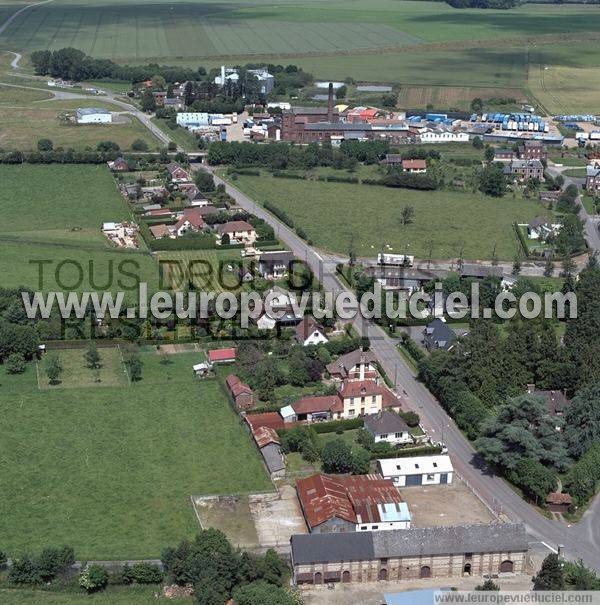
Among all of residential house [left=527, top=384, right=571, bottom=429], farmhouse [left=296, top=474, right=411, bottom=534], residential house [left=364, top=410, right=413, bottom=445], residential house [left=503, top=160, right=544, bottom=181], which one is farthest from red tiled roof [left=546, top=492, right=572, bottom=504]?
residential house [left=503, top=160, right=544, bottom=181]

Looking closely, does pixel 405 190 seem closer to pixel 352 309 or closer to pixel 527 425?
pixel 352 309

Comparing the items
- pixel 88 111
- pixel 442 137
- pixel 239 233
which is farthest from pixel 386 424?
pixel 88 111

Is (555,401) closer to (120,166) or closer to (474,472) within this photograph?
(474,472)

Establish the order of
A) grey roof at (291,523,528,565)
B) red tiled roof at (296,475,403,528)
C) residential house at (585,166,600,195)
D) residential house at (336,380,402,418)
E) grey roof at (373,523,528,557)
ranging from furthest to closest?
residential house at (585,166,600,195), residential house at (336,380,402,418), red tiled roof at (296,475,403,528), grey roof at (373,523,528,557), grey roof at (291,523,528,565)

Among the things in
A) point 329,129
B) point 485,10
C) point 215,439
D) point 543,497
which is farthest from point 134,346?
point 485,10

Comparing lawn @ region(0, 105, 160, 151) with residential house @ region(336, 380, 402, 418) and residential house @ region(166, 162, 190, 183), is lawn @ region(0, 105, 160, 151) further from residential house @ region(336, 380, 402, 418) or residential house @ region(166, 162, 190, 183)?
residential house @ region(336, 380, 402, 418)

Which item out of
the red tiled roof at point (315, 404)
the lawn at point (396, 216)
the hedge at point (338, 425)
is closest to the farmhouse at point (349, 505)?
the hedge at point (338, 425)

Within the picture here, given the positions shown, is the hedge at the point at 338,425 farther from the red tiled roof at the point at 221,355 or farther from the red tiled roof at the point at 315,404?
the red tiled roof at the point at 221,355
